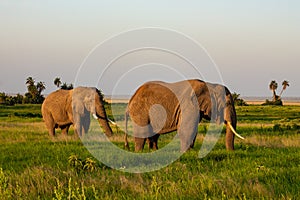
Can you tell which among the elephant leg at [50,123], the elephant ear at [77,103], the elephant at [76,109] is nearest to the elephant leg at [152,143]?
the elephant at [76,109]

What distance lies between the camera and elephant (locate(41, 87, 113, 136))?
21.6m

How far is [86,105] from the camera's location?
2217 centimetres

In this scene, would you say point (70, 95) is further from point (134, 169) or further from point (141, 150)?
point (134, 169)

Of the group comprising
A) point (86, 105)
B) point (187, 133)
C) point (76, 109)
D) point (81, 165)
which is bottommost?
point (81, 165)

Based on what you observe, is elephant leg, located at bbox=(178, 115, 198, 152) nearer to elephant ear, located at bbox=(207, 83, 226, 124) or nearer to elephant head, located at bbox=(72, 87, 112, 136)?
elephant ear, located at bbox=(207, 83, 226, 124)

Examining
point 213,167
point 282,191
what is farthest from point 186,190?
point 213,167

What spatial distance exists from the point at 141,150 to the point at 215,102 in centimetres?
274

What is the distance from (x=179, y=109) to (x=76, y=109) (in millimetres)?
8039

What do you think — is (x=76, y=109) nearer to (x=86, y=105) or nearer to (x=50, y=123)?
(x=86, y=105)

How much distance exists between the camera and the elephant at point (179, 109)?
592 inches

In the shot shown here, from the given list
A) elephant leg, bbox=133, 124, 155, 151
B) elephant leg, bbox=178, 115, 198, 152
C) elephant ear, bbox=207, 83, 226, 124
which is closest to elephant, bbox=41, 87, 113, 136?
elephant leg, bbox=133, 124, 155, 151

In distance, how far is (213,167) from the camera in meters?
10.6

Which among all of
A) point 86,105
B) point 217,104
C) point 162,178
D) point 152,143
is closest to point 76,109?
point 86,105

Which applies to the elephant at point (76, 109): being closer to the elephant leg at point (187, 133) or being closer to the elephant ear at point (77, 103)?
the elephant ear at point (77, 103)
